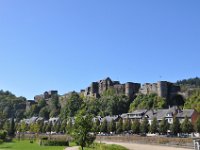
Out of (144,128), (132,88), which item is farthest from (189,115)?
(132,88)

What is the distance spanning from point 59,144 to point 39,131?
230 feet

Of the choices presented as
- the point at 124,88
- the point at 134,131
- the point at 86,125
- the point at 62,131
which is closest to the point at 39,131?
the point at 62,131

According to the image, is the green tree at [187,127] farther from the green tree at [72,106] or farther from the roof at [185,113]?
the green tree at [72,106]

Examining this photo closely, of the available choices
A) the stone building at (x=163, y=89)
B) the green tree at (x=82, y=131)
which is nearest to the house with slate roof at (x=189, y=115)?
the stone building at (x=163, y=89)

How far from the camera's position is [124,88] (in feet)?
573

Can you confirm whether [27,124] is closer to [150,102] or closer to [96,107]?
[96,107]

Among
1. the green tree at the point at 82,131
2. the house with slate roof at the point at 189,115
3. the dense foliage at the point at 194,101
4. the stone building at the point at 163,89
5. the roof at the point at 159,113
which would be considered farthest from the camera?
the stone building at the point at 163,89

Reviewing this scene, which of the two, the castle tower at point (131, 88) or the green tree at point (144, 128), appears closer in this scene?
the green tree at point (144, 128)

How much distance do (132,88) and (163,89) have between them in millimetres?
20096

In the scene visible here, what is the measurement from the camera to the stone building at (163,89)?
153 meters

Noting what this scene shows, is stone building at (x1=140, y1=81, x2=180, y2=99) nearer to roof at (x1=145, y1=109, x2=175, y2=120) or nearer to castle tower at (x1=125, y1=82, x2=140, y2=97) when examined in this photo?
castle tower at (x1=125, y1=82, x2=140, y2=97)

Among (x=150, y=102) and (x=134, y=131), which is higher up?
(x=150, y=102)

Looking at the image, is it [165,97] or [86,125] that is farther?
[165,97]

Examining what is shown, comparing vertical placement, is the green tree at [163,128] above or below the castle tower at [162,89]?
below
